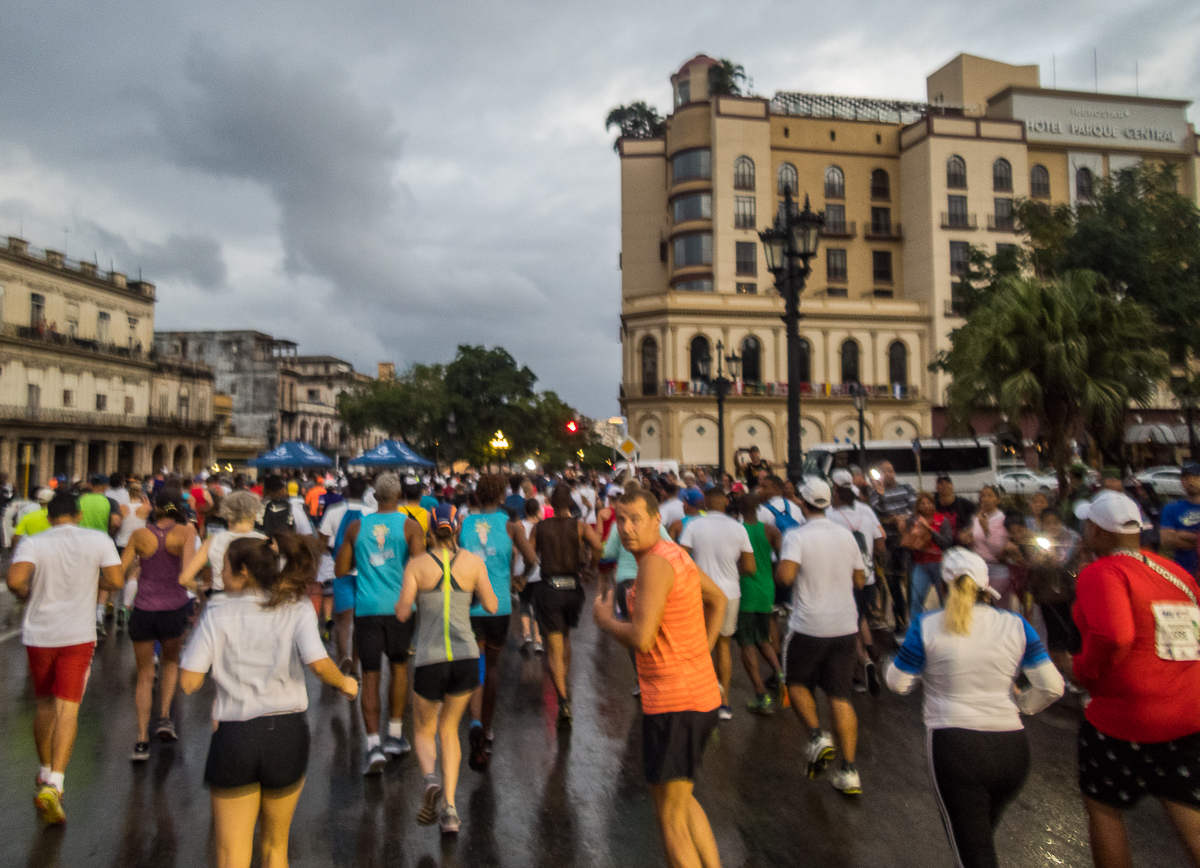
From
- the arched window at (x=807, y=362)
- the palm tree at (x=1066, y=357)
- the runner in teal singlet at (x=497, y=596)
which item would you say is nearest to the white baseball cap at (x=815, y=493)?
the runner in teal singlet at (x=497, y=596)

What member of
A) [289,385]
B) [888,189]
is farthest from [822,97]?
[289,385]

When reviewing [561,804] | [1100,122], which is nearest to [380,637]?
[561,804]

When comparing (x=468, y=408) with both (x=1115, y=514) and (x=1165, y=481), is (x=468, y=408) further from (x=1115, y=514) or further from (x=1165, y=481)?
(x=1115, y=514)

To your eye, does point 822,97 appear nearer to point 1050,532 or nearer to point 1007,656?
point 1050,532

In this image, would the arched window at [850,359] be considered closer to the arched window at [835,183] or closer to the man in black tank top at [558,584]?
the arched window at [835,183]

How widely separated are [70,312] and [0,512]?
3682cm

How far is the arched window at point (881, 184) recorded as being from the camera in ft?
176

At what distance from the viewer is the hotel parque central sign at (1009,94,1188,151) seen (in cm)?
5350

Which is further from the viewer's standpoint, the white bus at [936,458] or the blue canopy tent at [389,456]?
the white bus at [936,458]

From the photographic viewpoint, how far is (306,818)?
4.88m

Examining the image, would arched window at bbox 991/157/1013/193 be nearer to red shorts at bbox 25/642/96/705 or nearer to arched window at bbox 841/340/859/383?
arched window at bbox 841/340/859/383

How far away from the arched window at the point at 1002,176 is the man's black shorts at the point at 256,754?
57.1 meters

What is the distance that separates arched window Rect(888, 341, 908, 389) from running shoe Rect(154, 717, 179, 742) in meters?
48.8

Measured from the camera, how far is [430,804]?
4.65 meters
